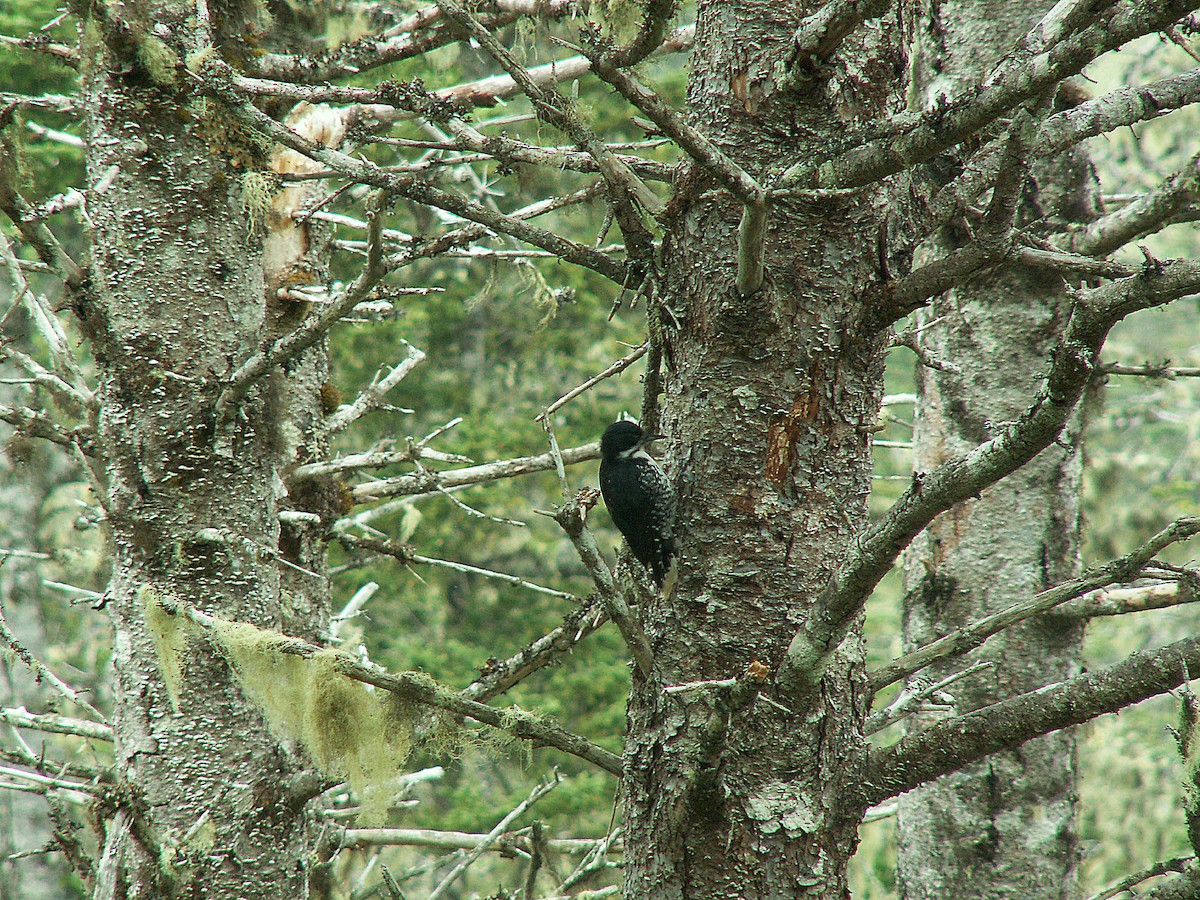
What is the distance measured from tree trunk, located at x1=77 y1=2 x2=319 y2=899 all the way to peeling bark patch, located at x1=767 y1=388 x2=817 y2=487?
6.25 feet

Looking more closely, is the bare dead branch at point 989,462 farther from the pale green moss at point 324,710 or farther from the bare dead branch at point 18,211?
the bare dead branch at point 18,211

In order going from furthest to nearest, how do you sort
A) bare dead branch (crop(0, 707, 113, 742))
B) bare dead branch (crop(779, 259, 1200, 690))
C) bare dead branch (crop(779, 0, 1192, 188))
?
bare dead branch (crop(0, 707, 113, 742)) < bare dead branch (crop(779, 0, 1192, 188)) < bare dead branch (crop(779, 259, 1200, 690))

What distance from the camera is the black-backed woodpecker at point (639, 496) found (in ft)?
7.66

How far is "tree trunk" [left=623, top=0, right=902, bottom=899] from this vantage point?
200cm

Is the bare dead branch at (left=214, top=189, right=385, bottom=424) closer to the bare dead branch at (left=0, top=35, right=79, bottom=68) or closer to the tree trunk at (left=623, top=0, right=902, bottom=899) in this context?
the tree trunk at (left=623, top=0, right=902, bottom=899)

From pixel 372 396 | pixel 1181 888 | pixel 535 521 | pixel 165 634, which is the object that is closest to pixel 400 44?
pixel 372 396

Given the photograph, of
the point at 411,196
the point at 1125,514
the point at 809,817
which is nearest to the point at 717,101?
the point at 411,196

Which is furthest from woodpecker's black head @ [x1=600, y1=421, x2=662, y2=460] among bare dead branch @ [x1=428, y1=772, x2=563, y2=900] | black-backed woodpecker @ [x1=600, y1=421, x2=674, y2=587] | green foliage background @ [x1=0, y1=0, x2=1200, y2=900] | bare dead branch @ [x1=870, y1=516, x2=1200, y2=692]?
green foliage background @ [x1=0, y1=0, x2=1200, y2=900]

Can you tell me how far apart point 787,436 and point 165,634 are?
2.08m

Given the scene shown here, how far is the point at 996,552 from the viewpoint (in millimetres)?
3859

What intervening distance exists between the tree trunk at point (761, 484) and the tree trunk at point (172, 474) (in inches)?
62.9

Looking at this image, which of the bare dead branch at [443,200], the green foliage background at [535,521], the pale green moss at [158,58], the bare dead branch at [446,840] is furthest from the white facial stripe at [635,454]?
the green foliage background at [535,521]

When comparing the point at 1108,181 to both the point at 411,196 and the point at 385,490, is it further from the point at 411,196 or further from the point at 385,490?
the point at 411,196

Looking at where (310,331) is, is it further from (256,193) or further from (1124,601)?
(1124,601)
